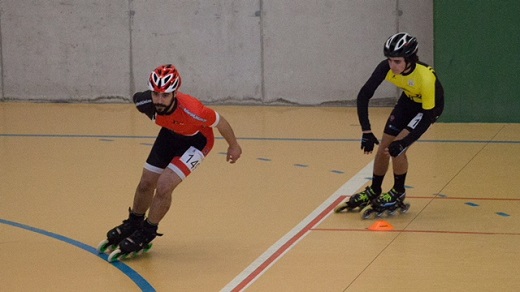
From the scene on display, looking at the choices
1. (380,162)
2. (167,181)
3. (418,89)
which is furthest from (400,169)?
(167,181)

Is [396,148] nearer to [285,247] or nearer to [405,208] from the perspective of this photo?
[405,208]

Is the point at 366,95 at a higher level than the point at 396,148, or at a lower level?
higher

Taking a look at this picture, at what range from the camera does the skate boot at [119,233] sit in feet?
31.4

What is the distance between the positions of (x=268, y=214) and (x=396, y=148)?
1.67 metres

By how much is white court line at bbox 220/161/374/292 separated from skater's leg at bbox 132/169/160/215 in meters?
1.15

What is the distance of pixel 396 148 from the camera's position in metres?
10.3

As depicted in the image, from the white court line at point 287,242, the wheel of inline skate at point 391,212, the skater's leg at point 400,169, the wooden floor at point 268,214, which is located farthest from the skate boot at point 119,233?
the skater's leg at point 400,169

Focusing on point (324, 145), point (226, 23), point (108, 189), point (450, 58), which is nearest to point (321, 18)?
point (226, 23)

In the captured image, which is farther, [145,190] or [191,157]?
[145,190]

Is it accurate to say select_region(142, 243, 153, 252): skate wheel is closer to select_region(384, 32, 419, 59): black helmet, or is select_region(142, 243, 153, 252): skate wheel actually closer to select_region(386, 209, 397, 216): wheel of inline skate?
select_region(386, 209, 397, 216): wheel of inline skate

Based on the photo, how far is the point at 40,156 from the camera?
14.8 metres

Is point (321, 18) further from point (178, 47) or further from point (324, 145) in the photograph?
point (324, 145)

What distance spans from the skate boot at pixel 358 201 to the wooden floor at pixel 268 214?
0.13m

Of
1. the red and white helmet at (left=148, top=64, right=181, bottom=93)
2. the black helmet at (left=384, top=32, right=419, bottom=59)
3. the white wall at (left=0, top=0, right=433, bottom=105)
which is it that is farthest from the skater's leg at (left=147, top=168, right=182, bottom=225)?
the white wall at (left=0, top=0, right=433, bottom=105)
